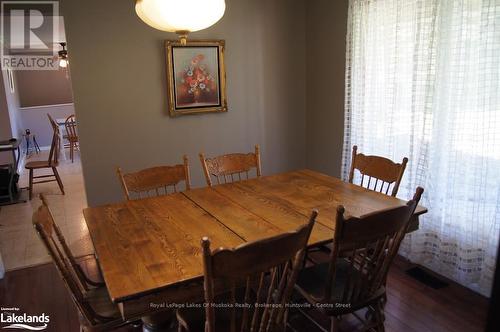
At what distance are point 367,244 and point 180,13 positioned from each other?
122 cm

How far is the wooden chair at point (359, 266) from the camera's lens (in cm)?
143

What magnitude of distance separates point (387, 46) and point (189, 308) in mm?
2315

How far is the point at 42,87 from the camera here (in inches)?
359

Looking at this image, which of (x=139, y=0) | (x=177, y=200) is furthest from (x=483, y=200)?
(x=139, y=0)

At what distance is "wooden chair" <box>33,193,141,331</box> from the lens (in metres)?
1.43

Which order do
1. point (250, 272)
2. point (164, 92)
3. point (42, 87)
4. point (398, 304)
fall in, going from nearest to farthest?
point (250, 272) < point (398, 304) < point (164, 92) < point (42, 87)

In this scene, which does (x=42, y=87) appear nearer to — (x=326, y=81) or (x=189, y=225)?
(x=326, y=81)

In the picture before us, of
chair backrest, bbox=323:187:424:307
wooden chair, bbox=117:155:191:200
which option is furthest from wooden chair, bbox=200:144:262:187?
chair backrest, bbox=323:187:424:307

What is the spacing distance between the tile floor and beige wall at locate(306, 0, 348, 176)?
93.0 inches

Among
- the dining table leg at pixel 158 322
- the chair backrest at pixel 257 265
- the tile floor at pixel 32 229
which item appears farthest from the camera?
the tile floor at pixel 32 229

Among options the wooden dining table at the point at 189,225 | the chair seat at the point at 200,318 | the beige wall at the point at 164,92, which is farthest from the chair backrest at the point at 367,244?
the beige wall at the point at 164,92

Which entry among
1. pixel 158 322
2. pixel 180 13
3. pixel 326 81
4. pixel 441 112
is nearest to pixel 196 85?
pixel 326 81

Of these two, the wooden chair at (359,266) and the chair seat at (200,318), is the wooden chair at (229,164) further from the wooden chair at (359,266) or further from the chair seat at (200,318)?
the chair seat at (200,318)

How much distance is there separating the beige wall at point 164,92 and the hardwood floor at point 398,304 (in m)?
0.79
